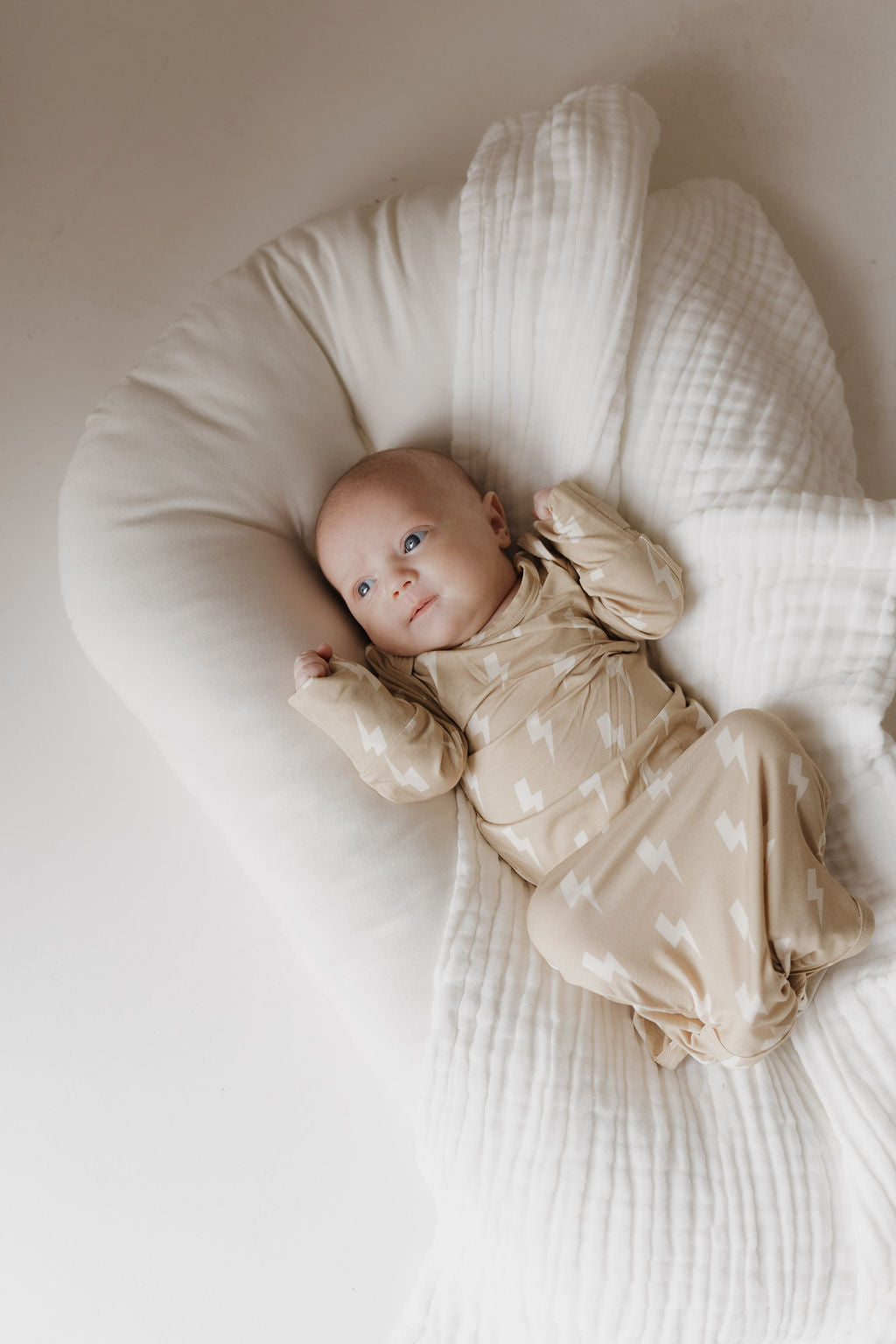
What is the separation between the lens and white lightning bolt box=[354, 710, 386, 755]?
1.19 meters

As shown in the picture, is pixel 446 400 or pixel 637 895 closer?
pixel 637 895

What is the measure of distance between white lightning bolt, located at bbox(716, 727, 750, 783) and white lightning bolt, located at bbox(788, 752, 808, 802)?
50mm

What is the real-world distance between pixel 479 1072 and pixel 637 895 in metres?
0.27

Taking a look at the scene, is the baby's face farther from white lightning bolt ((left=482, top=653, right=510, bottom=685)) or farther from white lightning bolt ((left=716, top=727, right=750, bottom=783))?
white lightning bolt ((left=716, top=727, right=750, bottom=783))

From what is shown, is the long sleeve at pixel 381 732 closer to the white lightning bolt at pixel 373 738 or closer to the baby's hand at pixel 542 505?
the white lightning bolt at pixel 373 738

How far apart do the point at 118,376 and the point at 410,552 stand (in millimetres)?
621

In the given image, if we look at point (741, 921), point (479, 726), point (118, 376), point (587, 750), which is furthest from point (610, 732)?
point (118, 376)

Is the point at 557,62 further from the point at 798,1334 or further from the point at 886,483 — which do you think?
the point at 798,1334

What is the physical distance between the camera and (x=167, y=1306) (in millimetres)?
1379

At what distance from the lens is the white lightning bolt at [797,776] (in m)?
1.11

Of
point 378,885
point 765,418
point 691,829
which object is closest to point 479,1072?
point 378,885

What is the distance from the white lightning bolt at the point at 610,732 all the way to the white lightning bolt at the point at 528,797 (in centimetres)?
11

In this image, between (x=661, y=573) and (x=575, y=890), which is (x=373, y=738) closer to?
(x=575, y=890)

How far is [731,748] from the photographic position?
113 centimetres
